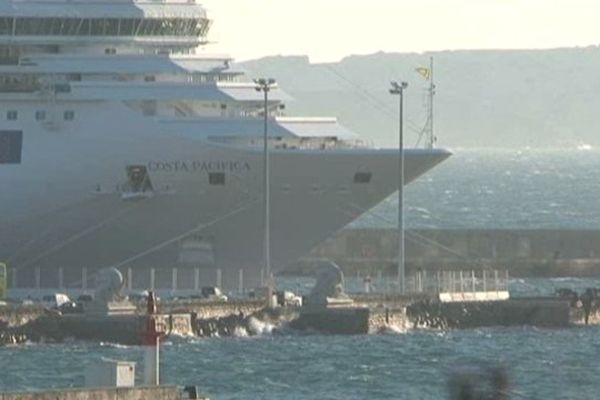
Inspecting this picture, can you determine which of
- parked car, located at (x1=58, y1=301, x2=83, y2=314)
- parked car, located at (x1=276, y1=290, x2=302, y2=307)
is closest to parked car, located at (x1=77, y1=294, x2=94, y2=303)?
parked car, located at (x1=58, y1=301, x2=83, y2=314)

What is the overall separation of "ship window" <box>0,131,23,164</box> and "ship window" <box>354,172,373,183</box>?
28.0ft

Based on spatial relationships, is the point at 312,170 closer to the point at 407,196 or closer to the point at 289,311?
the point at 289,311

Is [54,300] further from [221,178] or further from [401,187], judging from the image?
[401,187]

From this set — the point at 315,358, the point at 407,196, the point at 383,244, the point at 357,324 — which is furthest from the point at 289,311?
the point at 407,196

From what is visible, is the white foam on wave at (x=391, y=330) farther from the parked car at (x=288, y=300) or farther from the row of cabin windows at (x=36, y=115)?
the row of cabin windows at (x=36, y=115)

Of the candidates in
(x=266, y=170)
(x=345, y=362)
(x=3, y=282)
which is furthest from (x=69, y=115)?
(x=345, y=362)

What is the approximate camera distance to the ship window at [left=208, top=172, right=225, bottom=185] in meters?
85.1

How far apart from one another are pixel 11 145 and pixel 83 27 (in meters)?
3.82

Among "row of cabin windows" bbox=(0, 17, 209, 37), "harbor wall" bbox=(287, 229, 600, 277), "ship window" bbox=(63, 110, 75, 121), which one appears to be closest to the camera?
"ship window" bbox=(63, 110, 75, 121)

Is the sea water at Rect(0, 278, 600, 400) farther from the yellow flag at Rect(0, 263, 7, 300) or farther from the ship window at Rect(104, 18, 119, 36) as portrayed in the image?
the ship window at Rect(104, 18, 119, 36)

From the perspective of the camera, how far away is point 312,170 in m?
85.1

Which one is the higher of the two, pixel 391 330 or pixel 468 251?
pixel 468 251

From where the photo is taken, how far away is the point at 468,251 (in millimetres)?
108625

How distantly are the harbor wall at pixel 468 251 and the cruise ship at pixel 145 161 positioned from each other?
15.3 meters
